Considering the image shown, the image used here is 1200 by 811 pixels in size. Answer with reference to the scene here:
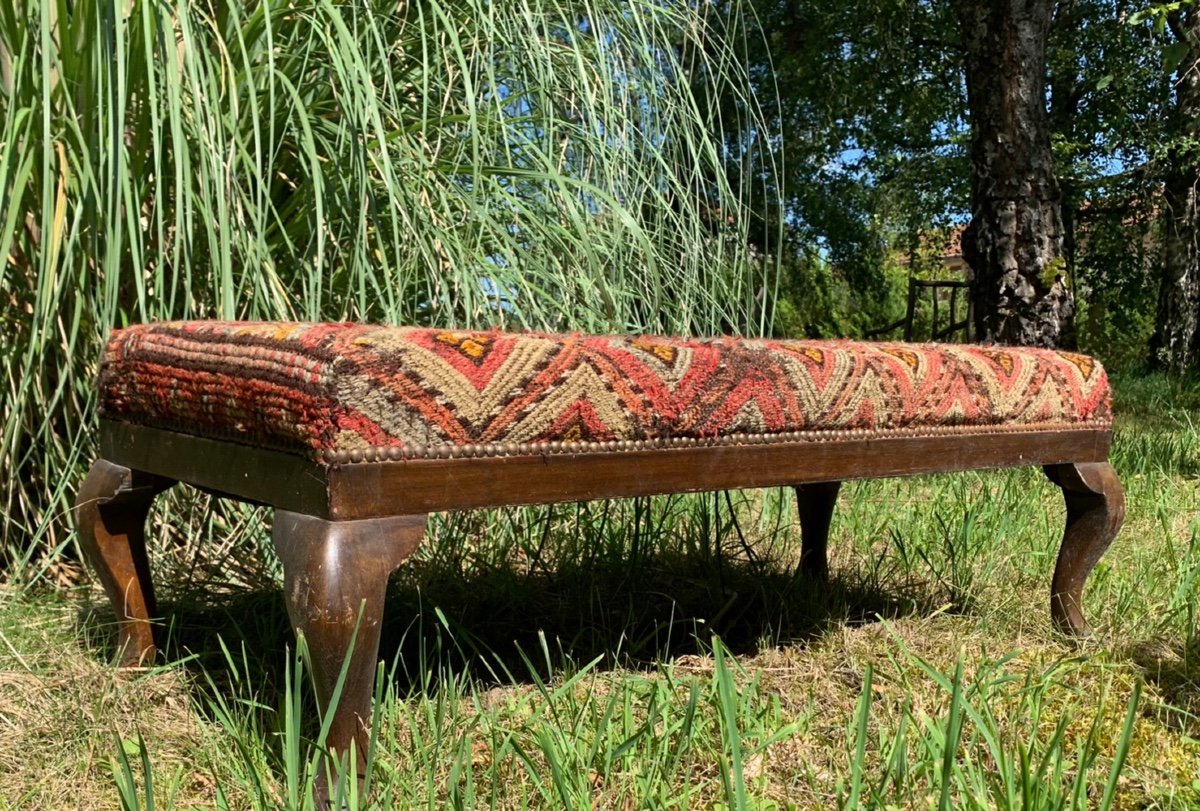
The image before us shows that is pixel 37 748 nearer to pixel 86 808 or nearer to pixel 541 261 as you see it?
pixel 86 808

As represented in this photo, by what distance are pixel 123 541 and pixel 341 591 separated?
640mm

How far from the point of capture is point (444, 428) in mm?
1079

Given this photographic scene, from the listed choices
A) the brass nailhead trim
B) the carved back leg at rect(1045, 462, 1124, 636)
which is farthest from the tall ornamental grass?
the carved back leg at rect(1045, 462, 1124, 636)

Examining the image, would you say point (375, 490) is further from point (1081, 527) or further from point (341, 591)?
point (1081, 527)

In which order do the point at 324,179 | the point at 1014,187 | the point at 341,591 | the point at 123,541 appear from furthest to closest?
the point at 1014,187 → the point at 324,179 → the point at 123,541 → the point at 341,591

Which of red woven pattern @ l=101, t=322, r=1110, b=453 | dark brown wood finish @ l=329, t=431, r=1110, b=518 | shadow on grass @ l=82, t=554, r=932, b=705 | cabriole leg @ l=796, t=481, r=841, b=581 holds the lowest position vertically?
shadow on grass @ l=82, t=554, r=932, b=705

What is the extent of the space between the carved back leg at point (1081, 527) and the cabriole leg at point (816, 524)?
0.43 meters

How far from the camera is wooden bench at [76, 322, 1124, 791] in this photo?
103 centimetres

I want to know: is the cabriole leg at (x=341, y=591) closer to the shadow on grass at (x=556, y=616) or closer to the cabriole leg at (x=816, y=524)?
the shadow on grass at (x=556, y=616)

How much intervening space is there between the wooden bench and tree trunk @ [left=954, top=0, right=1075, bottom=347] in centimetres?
253

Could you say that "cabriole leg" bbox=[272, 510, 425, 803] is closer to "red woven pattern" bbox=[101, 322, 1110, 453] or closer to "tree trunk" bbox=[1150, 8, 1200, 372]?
"red woven pattern" bbox=[101, 322, 1110, 453]

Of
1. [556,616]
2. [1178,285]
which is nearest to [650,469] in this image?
[556,616]

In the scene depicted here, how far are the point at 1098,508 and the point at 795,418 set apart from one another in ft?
2.36

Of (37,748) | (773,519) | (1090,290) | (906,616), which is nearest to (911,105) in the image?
(1090,290)
